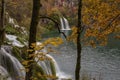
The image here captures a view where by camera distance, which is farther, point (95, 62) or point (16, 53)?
point (95, 62)

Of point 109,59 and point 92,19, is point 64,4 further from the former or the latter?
point 92,19

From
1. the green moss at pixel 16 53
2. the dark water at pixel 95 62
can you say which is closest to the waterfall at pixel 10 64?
the green moss at pixel 16 53

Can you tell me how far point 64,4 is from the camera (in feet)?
270

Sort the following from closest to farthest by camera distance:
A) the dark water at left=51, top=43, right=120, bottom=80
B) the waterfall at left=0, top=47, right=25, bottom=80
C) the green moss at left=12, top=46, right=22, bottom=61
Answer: the waterfall at left=0, top=47, right=25, bottom=80 < the green moss at left=12, top=46, right=22, bottom=61 < the dark water at left=51, top=43, right=120, bottom=80

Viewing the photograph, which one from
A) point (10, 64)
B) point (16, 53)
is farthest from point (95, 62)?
point (10, 64)

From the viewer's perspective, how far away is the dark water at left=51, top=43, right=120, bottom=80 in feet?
79.7

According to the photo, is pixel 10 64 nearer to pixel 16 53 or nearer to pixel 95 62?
pixel 16 53

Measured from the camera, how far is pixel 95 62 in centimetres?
2895

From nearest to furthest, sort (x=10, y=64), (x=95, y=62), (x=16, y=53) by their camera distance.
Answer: (x=10, y=64) < (x=16, y=53) < (x=95, y=62)

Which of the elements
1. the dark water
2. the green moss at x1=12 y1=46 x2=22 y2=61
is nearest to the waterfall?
the green moss at x1=12 y1=46 x2=22 y2=61

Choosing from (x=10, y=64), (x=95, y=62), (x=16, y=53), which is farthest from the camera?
(x=95, y=62)

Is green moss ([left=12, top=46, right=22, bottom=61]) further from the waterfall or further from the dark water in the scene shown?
the dark water

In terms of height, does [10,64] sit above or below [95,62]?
above

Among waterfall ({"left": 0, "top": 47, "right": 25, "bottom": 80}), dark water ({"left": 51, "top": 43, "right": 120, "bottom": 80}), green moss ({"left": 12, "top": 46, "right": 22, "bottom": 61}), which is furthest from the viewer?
dark water ({"left": 51, "top": 43, "right": 120, "bottom": 80})
